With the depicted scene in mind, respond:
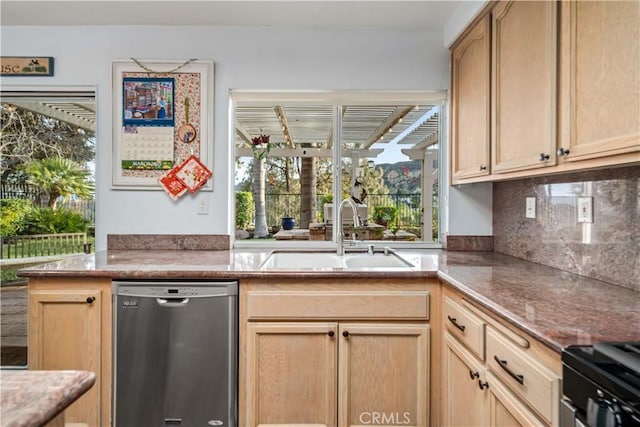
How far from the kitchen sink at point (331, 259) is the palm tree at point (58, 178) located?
4.41 feet

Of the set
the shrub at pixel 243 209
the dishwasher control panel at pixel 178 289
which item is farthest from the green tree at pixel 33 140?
the dishwasher control panel at pixel 178 289

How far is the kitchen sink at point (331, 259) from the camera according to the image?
2379mm

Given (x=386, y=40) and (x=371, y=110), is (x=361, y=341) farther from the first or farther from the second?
(x=386, y=40)

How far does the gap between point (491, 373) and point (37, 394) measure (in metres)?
1.27

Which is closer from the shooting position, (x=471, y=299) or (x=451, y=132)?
(x=471, y=299)

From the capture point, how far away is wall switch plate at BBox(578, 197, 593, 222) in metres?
1.62

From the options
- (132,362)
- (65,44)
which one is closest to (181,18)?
(65,44)

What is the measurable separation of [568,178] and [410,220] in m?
1.08

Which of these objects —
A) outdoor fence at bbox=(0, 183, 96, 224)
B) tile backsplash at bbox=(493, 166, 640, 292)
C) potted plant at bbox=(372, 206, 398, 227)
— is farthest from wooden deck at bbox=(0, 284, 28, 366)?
tile backsplash at bbox=(493, 166, 640, 292)

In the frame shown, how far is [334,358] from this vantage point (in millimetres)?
1839

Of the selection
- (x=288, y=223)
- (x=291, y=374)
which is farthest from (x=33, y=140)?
(x=291, y=374)

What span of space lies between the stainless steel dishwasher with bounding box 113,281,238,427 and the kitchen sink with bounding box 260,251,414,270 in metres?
0.58

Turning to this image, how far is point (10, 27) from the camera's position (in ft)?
8.24

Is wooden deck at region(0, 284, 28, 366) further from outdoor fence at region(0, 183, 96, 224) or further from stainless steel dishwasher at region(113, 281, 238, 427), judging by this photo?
stainless steel dishwasher at region(113, 281, 238, 427)
